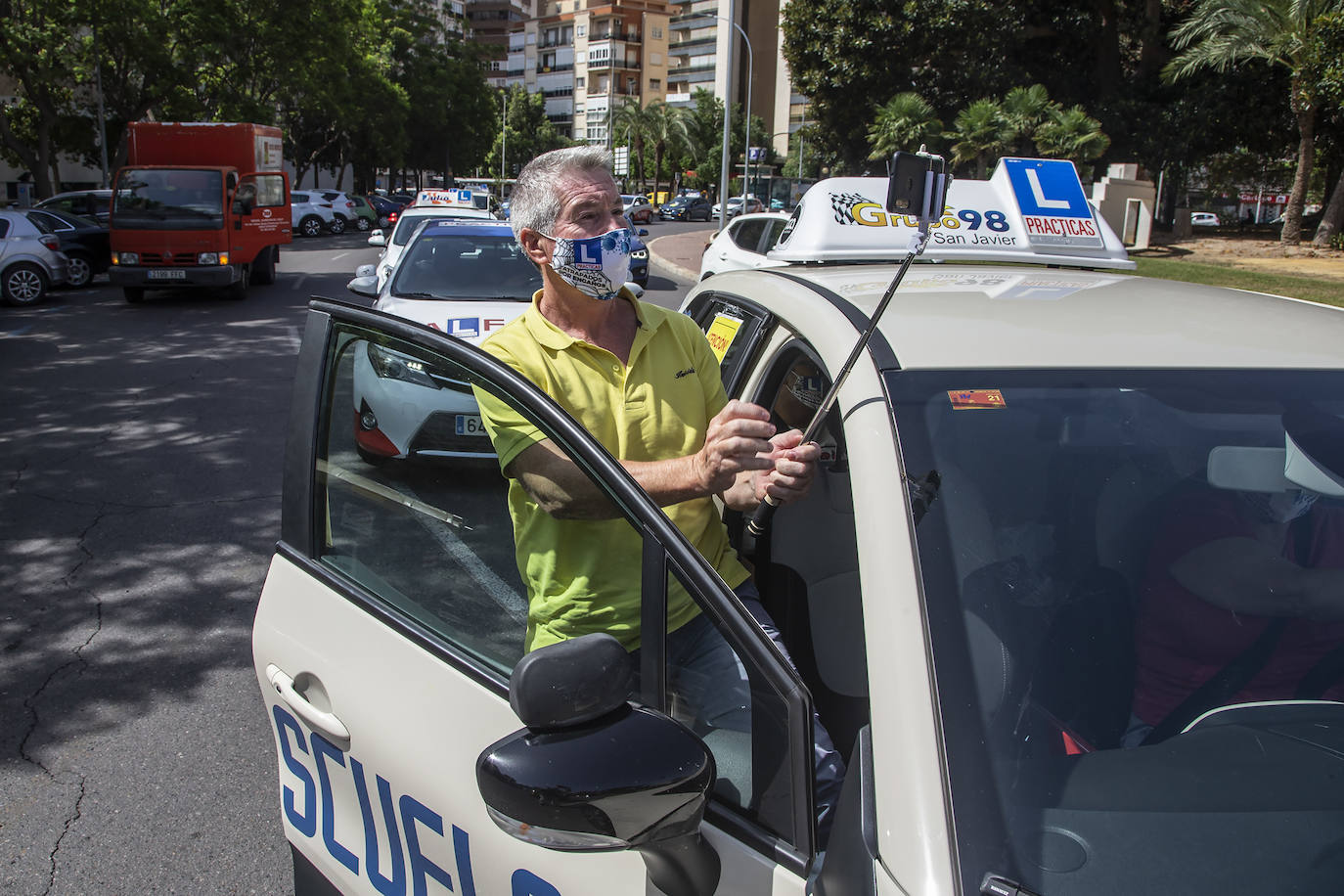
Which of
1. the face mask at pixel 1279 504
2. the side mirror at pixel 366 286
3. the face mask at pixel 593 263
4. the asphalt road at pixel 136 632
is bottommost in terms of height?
the asphalt road at pixel 136 632

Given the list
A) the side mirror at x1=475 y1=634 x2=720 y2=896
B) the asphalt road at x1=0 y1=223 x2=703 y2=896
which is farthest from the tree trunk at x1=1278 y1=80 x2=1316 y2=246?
the side mirror at x1=475 y1=634 x2=720 y2=896

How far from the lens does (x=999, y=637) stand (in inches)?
57.1

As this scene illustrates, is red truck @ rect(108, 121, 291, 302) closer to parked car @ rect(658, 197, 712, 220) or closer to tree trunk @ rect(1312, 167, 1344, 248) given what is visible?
tree trunk @ rect(1312, 167, 1344, 248)

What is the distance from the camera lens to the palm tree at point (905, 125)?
98.8 feet

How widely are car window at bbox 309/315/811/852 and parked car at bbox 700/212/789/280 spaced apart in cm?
1244

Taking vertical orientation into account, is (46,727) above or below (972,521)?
below

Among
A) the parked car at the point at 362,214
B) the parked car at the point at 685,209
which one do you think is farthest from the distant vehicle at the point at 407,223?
the parked car at the point at 685,209

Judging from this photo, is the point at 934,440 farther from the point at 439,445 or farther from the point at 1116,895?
the point at 439,445

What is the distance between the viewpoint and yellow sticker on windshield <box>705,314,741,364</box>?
10.0ft

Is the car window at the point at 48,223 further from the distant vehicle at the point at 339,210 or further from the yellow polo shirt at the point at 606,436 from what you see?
the distant vehicle at the point at 339,210

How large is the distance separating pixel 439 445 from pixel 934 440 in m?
1.02

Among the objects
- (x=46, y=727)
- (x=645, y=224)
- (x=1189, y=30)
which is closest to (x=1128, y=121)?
(x=1189, y=30)

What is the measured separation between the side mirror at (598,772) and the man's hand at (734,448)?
468 mm

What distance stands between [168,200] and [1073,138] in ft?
69.8
